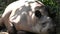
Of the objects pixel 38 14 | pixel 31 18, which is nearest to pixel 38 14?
pixel 38 14

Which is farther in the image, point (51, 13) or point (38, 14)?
point (51, 13)

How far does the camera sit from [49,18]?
15.0ft

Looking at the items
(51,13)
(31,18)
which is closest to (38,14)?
(31,18)

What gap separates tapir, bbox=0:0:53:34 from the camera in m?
4.49

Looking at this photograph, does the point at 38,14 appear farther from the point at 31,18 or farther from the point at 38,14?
the point at 31,18

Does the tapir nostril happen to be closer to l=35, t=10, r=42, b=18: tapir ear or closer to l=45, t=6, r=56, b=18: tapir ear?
l=35, t=10, r=42, b=18: tapir ear

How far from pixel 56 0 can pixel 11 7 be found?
108 centimetres

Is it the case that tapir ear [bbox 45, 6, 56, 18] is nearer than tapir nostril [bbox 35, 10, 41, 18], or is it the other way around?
tapir nostril [bbox 35, 10, 41, 18]

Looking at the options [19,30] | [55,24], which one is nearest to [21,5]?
[19,30]

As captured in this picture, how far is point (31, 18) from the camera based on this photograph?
181 inches

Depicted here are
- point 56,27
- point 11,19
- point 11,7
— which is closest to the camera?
point 56,27

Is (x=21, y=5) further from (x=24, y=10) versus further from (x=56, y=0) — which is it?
(x=56, y=0)

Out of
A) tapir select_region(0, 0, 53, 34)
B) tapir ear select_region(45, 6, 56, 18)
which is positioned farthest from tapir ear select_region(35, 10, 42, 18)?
tapir ear select_region(45, 6, 56, 18)

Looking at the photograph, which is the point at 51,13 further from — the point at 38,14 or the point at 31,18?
the point at 31,18
